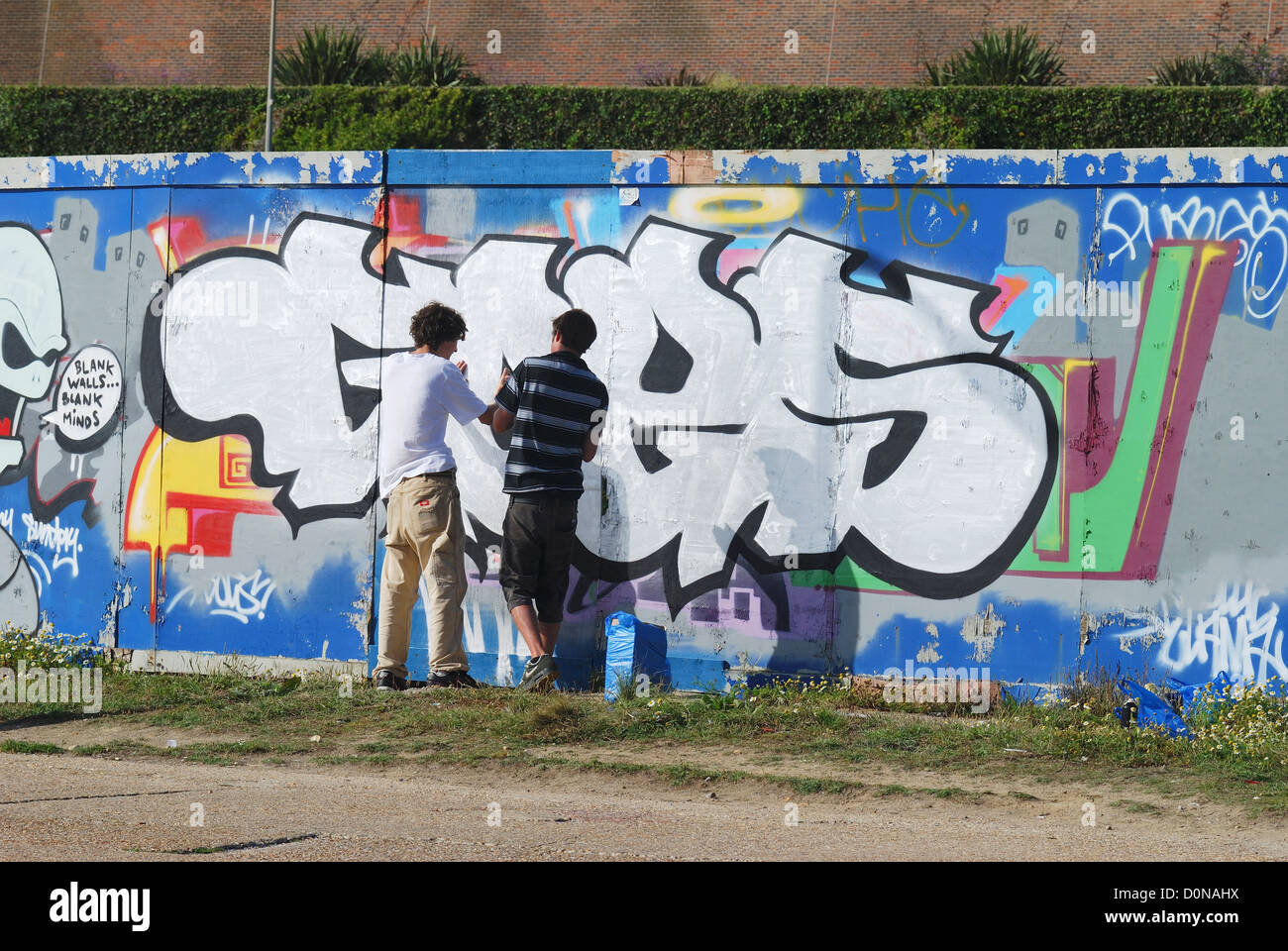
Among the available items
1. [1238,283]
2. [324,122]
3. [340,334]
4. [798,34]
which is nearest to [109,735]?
[340,334]

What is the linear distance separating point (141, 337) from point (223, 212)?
2.96ft

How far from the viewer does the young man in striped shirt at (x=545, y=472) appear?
6.36 m

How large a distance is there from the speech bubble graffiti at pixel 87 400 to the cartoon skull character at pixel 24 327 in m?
0.15

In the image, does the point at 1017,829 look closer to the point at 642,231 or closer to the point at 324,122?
the point at 642,231

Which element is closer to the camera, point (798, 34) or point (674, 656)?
point (674, 656)

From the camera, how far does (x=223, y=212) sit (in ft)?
23.8

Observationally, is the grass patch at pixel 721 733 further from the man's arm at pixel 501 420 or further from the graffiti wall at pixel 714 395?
the man's arm at pixel 501 420

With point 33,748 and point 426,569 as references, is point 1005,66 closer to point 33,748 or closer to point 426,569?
point 426,569

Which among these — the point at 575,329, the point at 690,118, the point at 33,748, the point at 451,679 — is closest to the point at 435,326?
the point at 575,329

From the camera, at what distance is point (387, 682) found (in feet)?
21.4

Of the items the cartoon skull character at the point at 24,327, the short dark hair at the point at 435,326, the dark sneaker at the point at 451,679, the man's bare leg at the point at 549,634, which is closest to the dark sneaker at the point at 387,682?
the dark sneaker at the point at 451,679

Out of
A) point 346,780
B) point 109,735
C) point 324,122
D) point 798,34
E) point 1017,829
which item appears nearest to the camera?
point 1017,829

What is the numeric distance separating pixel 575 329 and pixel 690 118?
13.1m

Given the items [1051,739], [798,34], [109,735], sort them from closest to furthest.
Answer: [1051,739] < [109,735] < [798,34]
